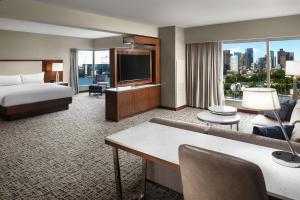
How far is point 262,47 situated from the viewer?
5.60 meters

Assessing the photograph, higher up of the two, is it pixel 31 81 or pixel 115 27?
pixel 115 27

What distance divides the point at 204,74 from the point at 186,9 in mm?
2491

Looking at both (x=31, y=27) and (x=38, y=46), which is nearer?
(x=31, y=27)

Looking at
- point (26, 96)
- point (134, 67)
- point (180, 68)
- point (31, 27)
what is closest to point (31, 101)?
point (26, 96)

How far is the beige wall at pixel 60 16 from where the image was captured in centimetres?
333

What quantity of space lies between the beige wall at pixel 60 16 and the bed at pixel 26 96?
235cm

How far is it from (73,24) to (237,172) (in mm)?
3997

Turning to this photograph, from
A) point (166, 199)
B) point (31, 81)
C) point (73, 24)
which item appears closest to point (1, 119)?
point (31, 81)

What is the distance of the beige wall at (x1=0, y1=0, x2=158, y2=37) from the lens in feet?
10.9

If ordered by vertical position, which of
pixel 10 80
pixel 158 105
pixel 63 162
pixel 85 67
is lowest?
pixel 63 162

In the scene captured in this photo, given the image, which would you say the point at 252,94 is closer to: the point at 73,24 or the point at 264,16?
the point at 73,24

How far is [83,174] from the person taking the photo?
271cm

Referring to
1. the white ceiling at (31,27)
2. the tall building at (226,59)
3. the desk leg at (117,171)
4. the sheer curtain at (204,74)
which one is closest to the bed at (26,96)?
the white ceiling at (31,27)

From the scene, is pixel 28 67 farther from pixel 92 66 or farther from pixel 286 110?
pixel 286 110
